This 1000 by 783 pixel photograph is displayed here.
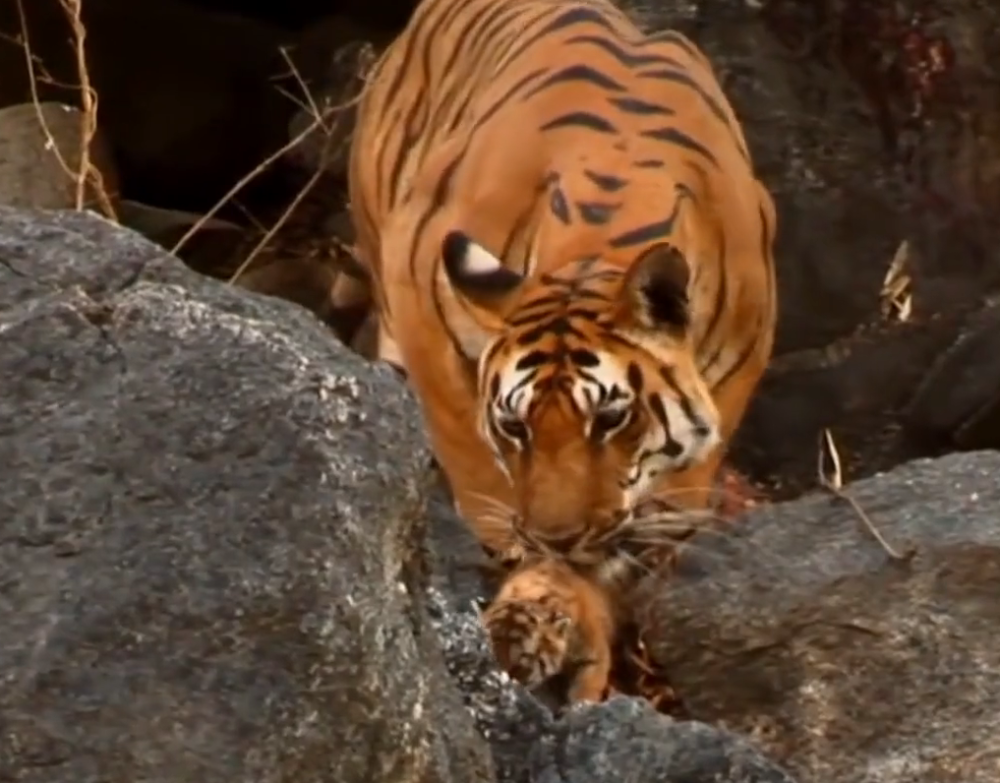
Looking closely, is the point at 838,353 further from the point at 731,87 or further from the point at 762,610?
the point at 762,610

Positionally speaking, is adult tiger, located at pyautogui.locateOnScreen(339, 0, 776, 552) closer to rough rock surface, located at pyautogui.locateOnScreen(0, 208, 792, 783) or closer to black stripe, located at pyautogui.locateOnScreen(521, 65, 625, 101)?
black stripe, located at pyautogui.locateOnScreen(521, 65, 625, 101)

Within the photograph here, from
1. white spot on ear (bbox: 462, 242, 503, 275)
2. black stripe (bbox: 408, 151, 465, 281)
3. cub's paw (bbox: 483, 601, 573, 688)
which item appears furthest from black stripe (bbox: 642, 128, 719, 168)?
cub's paw (bbox: 483, 601, 573, 688)

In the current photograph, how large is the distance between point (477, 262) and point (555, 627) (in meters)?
1.06

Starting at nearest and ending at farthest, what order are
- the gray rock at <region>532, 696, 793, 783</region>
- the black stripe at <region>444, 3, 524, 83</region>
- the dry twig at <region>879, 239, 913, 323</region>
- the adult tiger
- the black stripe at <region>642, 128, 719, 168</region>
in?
the gray rock at <region>532, 696, 793, 783</region>, the adult tiger, the black stripe at <region>642, 128, 719, 168</region>, the black stripe at <region>444, 3, 524, 83</region>, the dry twig at <region>879, 239, 913, 323</region>

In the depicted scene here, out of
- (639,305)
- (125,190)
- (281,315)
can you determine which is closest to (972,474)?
(639,305)

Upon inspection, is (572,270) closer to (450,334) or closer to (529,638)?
(450,334)

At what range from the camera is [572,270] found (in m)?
4.30

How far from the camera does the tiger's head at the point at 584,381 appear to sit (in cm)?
390

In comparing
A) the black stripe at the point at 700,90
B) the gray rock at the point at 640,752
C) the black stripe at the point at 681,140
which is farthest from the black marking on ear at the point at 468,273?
the gray rock at the point at 640,752

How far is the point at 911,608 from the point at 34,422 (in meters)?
1.31

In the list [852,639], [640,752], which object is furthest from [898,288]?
[640,752]

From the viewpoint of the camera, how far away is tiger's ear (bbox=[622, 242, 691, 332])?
4031mm

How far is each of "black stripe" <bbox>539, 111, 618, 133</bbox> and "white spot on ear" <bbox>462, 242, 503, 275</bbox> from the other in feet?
1.87

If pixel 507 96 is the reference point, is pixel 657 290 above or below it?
above
